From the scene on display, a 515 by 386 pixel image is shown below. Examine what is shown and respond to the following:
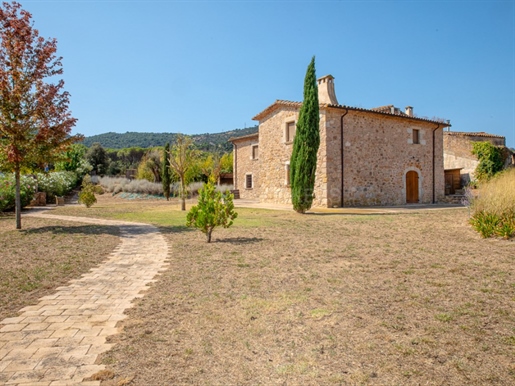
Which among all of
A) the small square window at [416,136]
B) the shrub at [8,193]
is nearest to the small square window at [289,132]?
the small square window at [416,136]

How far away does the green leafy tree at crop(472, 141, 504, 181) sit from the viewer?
78.9ft

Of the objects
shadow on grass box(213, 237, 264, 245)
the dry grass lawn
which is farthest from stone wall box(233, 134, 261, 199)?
the dry grass lawn

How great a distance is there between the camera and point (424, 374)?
227cm

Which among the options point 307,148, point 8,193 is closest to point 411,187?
point 307,148

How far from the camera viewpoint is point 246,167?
27.6m

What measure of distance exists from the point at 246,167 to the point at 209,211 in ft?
66.9

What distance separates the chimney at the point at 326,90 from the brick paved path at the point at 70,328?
712 inches

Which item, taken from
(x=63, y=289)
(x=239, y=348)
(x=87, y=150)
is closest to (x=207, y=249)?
(x=63, y=289)

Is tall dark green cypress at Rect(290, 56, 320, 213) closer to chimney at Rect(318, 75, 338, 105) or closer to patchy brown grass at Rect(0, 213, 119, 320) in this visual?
chimney at Rect(318, 75, 338, 105)

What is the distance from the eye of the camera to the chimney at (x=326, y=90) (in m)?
21.1

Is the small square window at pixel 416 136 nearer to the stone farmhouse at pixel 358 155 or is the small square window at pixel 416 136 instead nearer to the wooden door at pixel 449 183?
the stone farmhouse at pixel 358 155

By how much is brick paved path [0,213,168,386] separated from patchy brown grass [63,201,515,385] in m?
0.20

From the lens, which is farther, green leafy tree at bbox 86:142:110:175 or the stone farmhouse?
green leafy tree at bbox 86:142:110:175

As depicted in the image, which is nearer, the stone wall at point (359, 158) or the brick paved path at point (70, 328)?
the brick paved path at point (70, 328)
